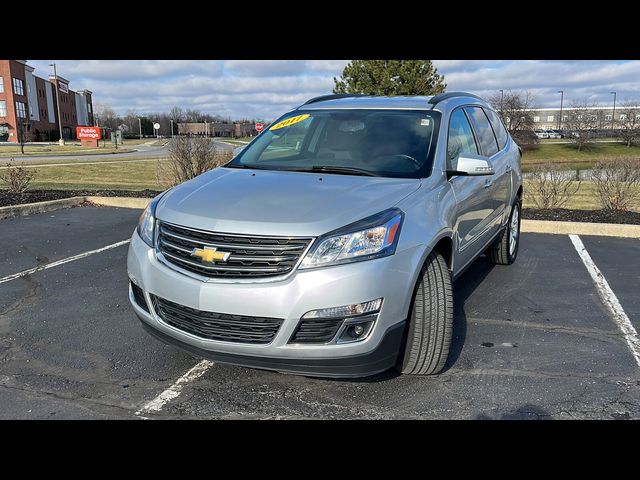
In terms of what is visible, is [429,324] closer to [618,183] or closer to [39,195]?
[618,183]

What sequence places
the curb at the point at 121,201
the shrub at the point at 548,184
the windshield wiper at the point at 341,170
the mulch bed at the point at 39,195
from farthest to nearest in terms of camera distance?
Answer: 1. the curb at the point at 121,201
2. the mulch bed at the point at 39,195
3. the shrub at the point at 548,184
4. the windshield wiper at the point at 341,170

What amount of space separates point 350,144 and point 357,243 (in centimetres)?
153

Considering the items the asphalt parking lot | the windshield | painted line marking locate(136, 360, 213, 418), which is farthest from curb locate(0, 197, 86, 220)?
painted line marking locate(136, 360, 213, 418)

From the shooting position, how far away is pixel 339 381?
3.41 metres

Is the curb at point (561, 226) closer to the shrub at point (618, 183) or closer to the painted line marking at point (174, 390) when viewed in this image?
the shrub at point (618, 183)

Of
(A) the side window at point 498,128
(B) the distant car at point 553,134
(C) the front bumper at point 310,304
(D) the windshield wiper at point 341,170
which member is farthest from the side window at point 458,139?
(B) the distant car at point 553,134

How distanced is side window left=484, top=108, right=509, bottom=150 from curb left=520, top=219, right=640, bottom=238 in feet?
8.98

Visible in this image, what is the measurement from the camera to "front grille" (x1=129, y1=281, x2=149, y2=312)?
10.8 ft

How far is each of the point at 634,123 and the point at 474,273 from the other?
221 feet

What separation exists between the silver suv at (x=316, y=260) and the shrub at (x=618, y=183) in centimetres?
718

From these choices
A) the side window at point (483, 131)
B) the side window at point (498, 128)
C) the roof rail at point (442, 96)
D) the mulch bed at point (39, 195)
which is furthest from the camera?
the mulch bed at point (39, 195)

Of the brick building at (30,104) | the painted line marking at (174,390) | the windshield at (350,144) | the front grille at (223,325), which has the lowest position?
the painted line marking at (174,390)

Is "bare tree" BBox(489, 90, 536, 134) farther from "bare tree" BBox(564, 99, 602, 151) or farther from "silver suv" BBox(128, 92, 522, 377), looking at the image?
"silver suv" BBox(128, 92, 522, 377)

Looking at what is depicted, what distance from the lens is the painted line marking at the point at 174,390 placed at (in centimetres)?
304
